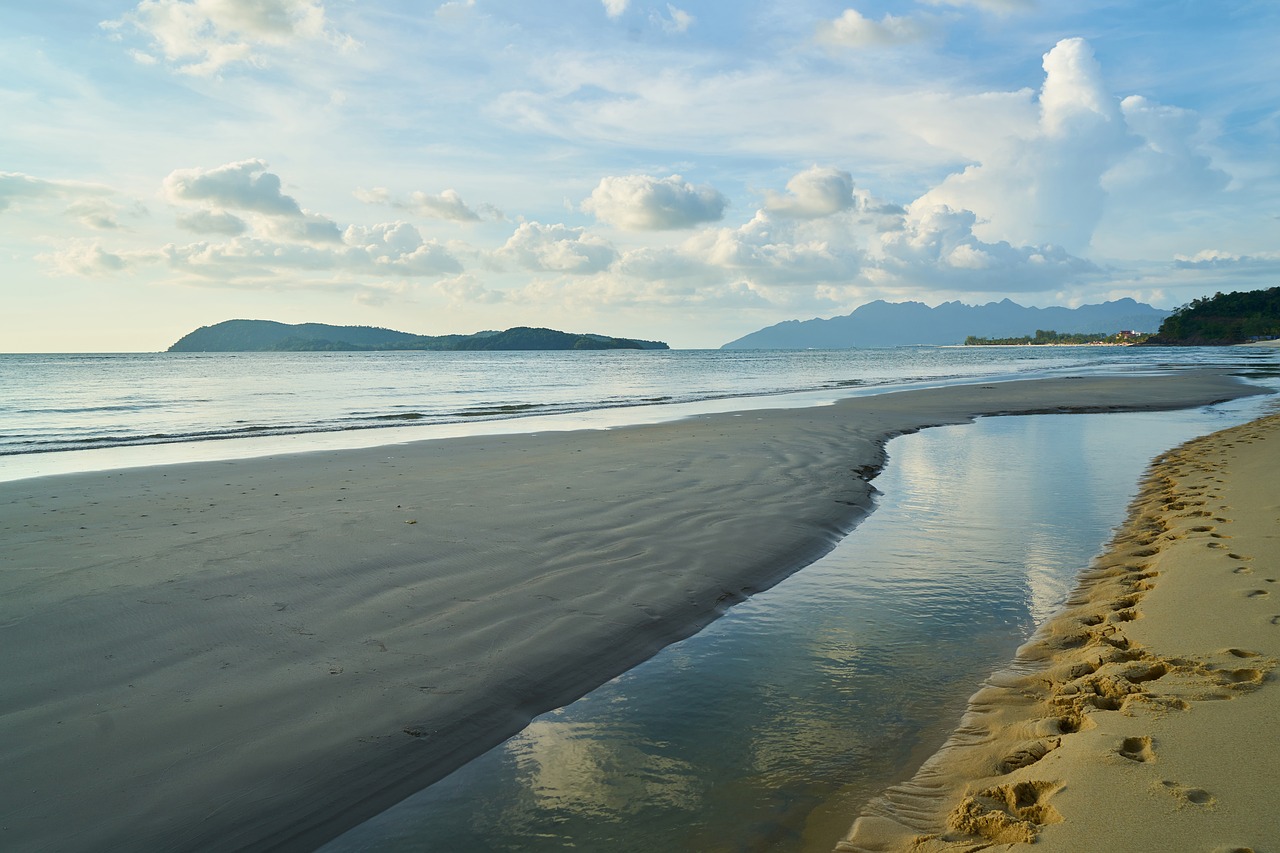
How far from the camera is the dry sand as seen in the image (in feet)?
14.1

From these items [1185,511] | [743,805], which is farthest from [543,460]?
[743,805]

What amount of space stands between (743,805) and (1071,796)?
66.2 inches

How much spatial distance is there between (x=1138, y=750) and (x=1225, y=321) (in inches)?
7303

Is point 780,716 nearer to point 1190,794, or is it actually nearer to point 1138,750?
point 1138,750

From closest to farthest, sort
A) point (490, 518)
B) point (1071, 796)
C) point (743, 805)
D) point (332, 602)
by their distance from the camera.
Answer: point (1071, 796)
point (743, 805)
point (332, 602)
point (490, 518)

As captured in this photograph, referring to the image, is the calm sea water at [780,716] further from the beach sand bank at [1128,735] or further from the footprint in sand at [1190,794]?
the footprint in sand at [1190,794]

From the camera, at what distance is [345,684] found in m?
5.43

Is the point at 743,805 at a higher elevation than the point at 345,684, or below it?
below

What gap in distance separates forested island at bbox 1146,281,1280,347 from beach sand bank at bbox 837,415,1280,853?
17322 cm

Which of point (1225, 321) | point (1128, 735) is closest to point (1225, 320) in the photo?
point (1225, 321)

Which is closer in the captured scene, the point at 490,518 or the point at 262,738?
the point at 262,738

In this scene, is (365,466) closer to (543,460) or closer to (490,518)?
(543,460)

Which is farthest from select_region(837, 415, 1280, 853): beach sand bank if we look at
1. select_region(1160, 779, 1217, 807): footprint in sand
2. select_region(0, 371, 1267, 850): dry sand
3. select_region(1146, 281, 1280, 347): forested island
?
select_region(1146, 281, 1280, 347): forested island

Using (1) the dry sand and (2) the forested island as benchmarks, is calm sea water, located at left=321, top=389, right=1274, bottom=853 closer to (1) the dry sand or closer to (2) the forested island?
(1) the dry sand
